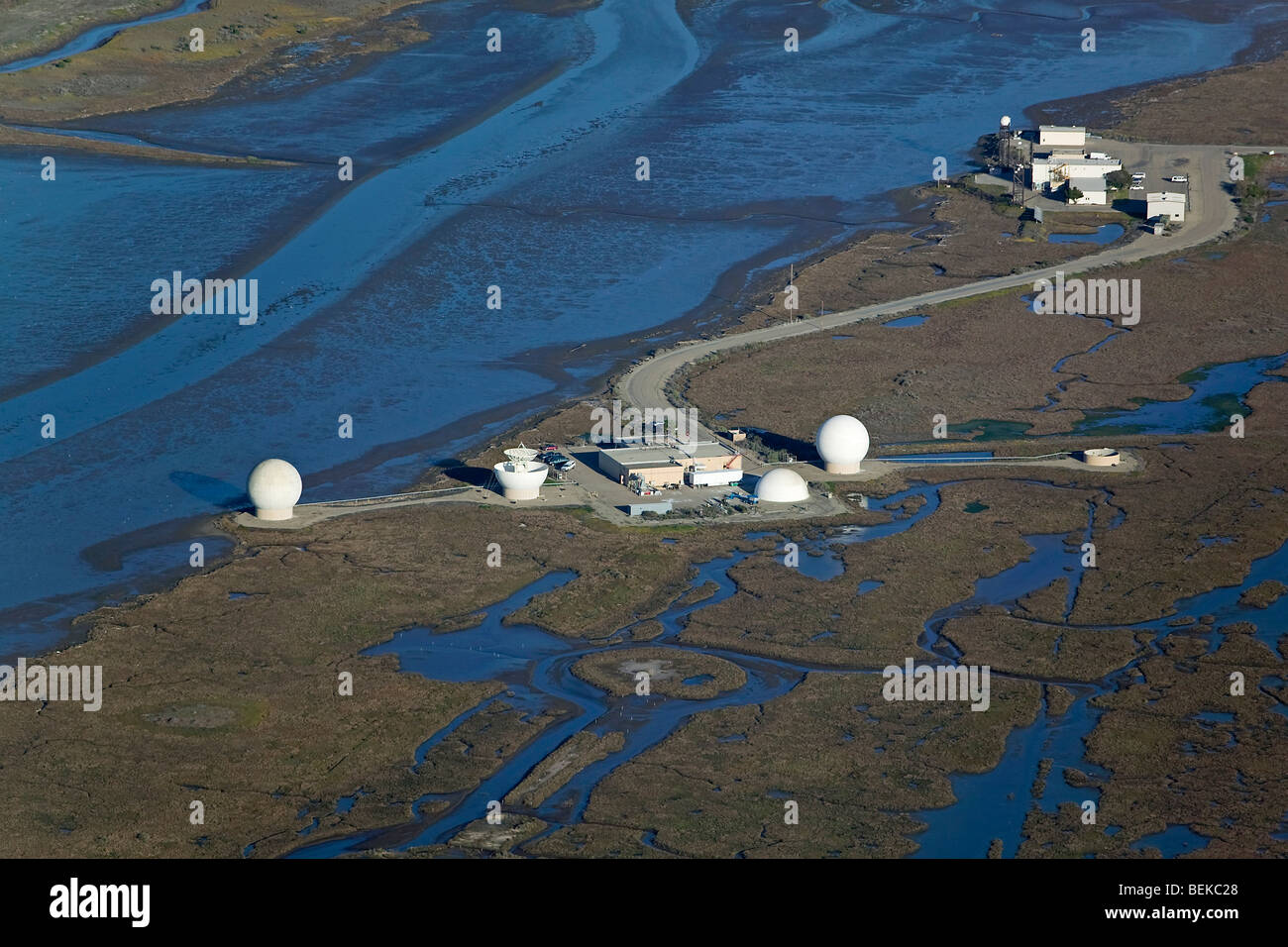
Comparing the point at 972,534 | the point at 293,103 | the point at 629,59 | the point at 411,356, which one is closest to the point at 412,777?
the point at 972,534

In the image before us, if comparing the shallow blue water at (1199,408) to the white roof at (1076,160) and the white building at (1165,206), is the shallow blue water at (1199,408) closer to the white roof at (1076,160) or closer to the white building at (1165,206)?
the white building at (1165,206)

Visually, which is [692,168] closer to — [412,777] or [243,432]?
[243,432]

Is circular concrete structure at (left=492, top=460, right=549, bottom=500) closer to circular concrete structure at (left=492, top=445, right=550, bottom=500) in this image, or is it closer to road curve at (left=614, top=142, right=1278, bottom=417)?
circular concrete structure at (left=492, top=445, right=550, bottom=500)

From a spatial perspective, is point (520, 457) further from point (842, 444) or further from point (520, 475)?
point (842, 444)

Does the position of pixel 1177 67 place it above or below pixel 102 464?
above

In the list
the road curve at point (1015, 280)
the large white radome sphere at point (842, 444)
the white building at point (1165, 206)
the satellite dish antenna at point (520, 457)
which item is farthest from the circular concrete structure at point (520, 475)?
the white building at point (1165, 206)
